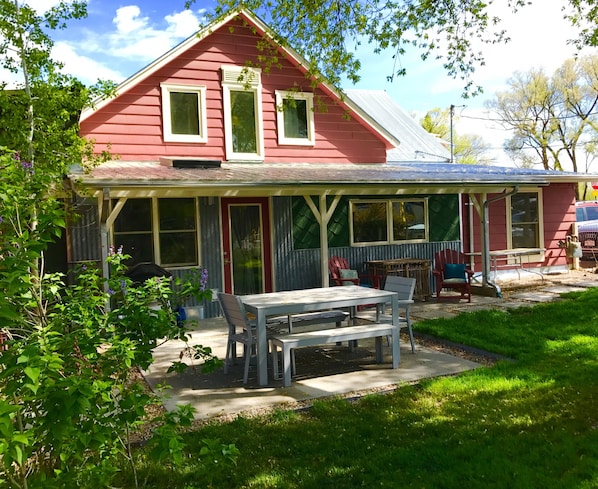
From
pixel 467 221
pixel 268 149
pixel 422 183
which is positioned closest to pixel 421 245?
pixel 467 221

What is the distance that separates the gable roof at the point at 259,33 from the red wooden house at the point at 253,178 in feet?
0.10

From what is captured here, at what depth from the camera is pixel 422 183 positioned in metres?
10.5

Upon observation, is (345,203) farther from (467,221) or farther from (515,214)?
(515,214)

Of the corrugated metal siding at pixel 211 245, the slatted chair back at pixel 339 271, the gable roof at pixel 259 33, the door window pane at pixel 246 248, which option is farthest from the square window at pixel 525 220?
the corrugated metal siding at pixel 211 245

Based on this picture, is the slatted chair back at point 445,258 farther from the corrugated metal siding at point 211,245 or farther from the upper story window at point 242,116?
the corrugated metal siding at point 211,245

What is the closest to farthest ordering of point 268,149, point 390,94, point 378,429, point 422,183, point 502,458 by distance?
1. point 502,458
2. point 378,429
3. point 422,183
4. point 268,149
5. point 390,94

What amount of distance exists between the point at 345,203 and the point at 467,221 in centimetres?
373

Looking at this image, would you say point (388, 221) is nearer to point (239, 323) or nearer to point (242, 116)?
point (242, 116)

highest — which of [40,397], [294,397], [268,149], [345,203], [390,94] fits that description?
[390,94]

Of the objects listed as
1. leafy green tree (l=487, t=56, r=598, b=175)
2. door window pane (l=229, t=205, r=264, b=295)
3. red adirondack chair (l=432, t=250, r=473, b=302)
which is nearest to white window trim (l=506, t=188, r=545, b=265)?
Result: red adirondack chair (l=432, t=250, r=473, b=302)

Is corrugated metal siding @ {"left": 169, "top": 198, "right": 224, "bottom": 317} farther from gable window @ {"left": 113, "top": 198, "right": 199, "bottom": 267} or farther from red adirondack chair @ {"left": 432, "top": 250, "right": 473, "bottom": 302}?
red adirondack chair @ {"left": 432, "top": 250, "right": 473, "bottom": 302}

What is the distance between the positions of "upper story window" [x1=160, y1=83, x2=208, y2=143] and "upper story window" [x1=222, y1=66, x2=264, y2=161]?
0.50 metres

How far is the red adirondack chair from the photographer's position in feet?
38.3

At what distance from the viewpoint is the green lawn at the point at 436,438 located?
3.87 meters
